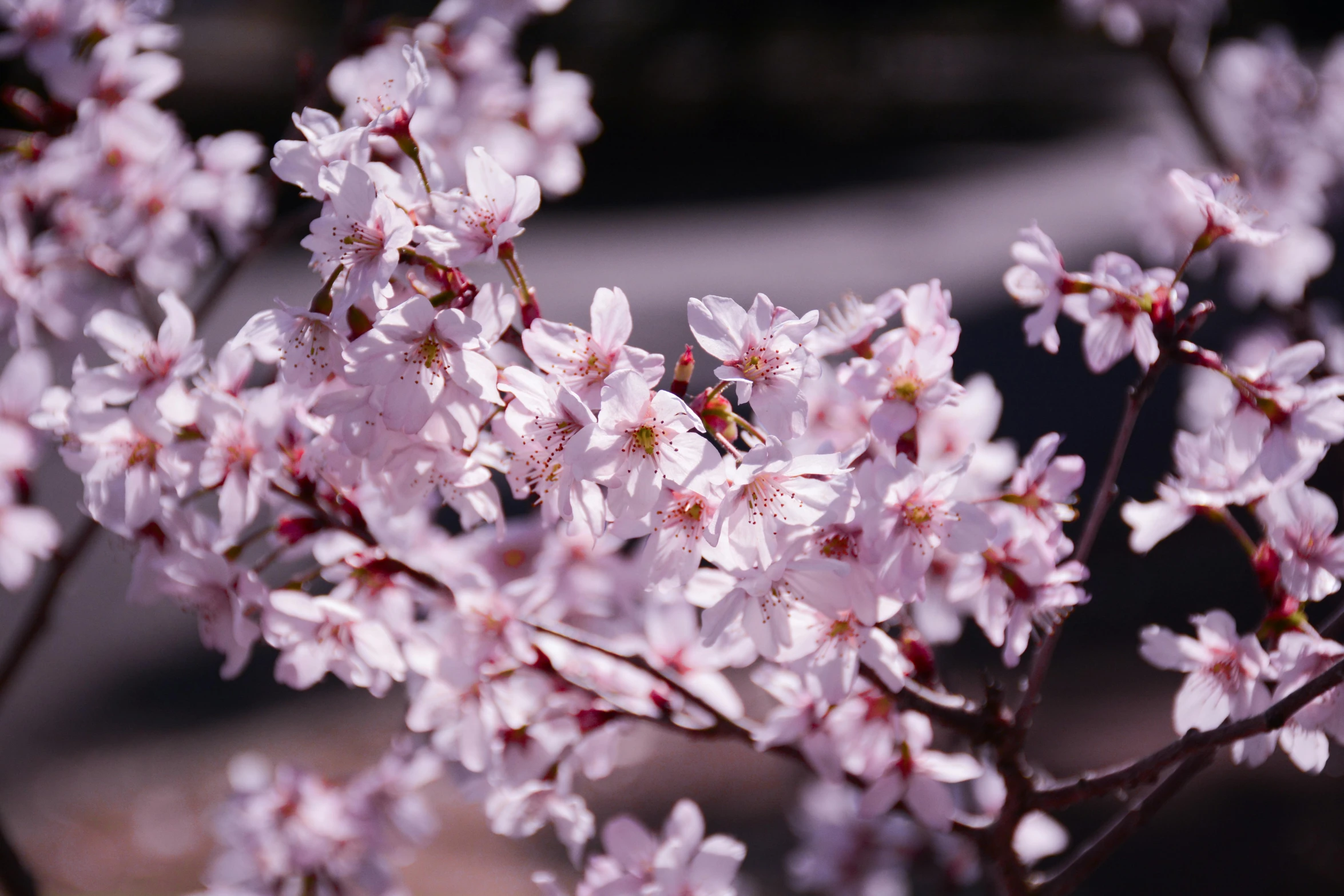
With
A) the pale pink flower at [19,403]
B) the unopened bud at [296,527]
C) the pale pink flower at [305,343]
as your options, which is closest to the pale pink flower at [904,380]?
the pale pink flower at [305,343]

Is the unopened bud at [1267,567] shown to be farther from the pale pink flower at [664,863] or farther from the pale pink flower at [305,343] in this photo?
the pale pink flower at [305,343]

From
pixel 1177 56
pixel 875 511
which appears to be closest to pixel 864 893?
pixel 875 511

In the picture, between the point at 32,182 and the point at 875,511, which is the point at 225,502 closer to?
the point at 875,511

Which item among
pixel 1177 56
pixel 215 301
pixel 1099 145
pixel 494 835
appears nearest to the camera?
pixel 215 301

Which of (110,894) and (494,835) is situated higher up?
(110,894)

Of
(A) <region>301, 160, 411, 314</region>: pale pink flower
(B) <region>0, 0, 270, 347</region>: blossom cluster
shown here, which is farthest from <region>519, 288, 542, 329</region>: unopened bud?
(B) <region>0, 0, 270, 347</region>: blossom cluster

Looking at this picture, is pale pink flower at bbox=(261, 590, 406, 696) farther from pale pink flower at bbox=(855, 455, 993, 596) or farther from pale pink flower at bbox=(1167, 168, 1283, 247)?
pale pink flower at bbox=(1167, 168, 1283, 247)
